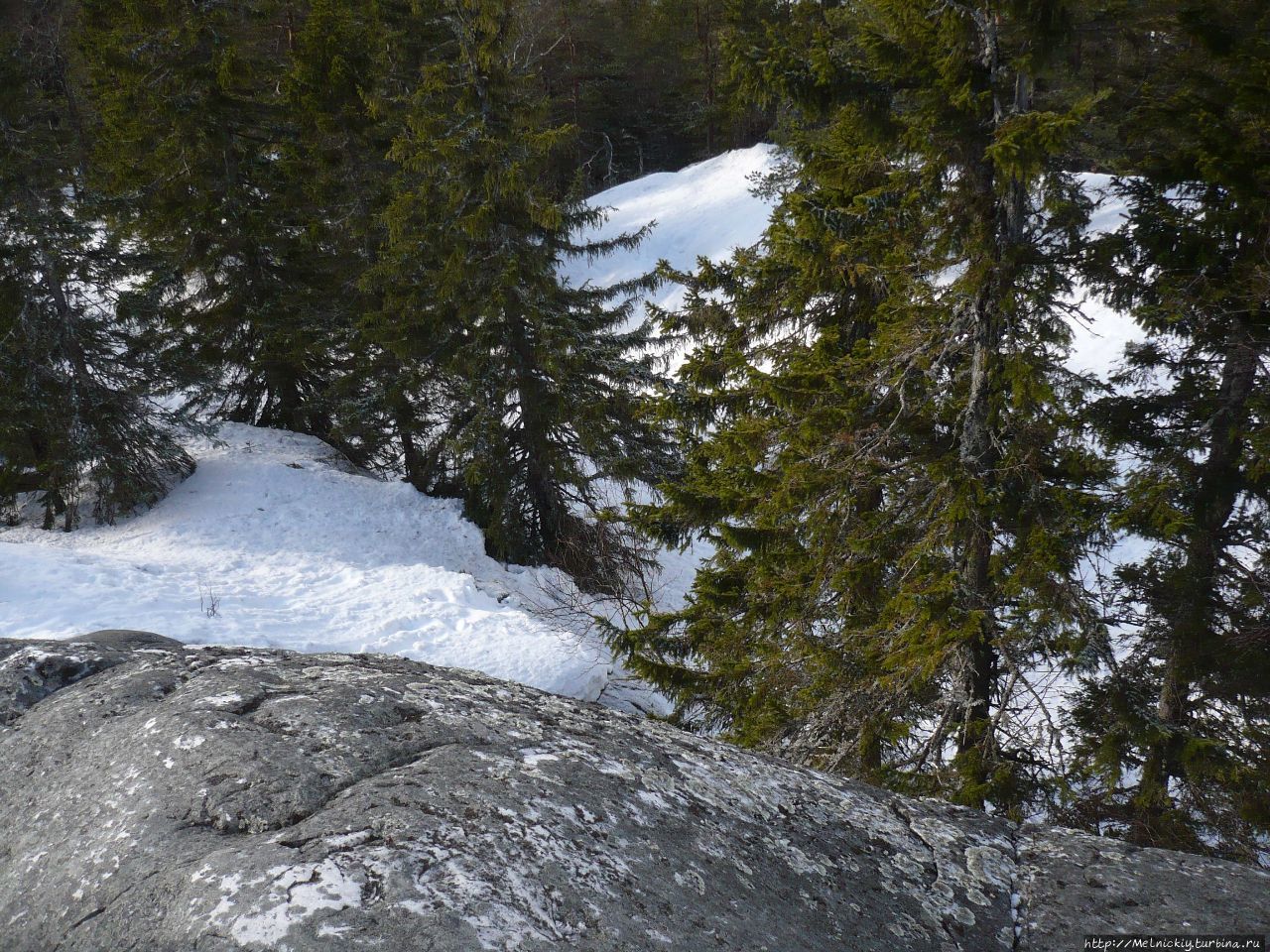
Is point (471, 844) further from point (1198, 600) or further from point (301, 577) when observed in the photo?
point (301, 577)

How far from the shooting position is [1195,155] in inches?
230

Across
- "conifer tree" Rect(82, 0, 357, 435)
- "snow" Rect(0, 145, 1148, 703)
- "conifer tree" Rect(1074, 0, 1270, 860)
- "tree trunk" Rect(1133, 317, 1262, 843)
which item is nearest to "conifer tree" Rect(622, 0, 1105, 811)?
"conifer tree" Rect(1074, 0, 1270, 860)

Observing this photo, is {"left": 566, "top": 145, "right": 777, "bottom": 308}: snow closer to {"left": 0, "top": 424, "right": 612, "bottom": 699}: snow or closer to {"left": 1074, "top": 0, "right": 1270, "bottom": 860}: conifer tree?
{"left": 0, "top": 424, "right": 612, "bottom": 699}: snow

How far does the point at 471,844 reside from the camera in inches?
99.0

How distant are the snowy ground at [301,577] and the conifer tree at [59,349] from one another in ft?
3.11

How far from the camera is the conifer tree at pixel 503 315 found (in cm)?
1252

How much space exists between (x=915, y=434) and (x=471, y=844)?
527 centimetres

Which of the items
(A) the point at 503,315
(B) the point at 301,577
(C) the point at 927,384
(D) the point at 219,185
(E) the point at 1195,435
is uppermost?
(D) the point at 219,185

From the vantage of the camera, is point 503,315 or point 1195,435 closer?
point 1195,435

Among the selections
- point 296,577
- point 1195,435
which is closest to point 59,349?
point 296,577

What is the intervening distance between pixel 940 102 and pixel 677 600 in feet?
40.5

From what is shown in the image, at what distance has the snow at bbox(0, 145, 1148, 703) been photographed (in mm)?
9102

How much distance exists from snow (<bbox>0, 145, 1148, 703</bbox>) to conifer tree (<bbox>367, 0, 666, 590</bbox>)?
1327 millimetres

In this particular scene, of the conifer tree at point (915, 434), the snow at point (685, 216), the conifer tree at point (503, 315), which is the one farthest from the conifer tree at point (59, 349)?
the snow at point (685, 216)
